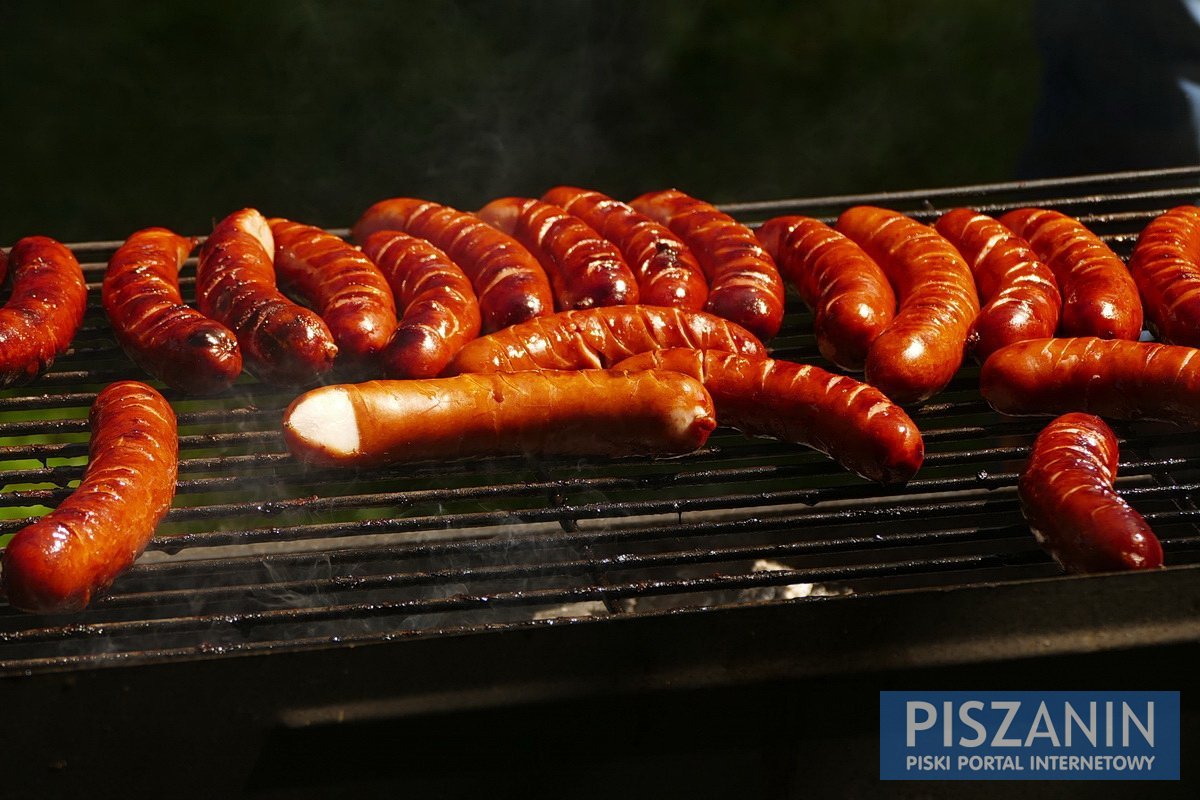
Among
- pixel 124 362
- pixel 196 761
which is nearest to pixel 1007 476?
pixel 196 761

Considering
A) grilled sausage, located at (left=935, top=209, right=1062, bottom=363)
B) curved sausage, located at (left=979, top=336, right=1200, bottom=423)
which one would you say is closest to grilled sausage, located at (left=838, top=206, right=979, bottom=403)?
grilled sausage, located at (left=935, top=209, right=1062, bottom=363)

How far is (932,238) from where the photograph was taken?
4.12 meters

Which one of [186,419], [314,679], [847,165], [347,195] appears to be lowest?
[314,679]

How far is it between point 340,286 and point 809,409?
1676 mm

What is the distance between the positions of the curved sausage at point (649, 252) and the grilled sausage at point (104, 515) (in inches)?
66.8

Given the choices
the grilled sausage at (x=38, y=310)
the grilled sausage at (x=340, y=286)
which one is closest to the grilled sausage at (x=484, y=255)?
the grilled sausage at (x=340, y=286)

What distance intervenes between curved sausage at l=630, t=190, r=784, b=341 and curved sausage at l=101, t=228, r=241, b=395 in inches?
65.8

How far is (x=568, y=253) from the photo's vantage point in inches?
163

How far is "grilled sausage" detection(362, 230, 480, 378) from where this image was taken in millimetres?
3570

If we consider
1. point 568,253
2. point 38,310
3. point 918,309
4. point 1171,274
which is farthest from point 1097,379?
point 38,310

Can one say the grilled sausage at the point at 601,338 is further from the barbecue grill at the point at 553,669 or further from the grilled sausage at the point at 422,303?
the barbecue grill at the point at 553,669

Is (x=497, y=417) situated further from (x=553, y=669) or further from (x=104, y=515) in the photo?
(x=104, y=515)

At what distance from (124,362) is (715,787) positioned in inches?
99.6

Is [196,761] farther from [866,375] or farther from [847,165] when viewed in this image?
[847,165]
